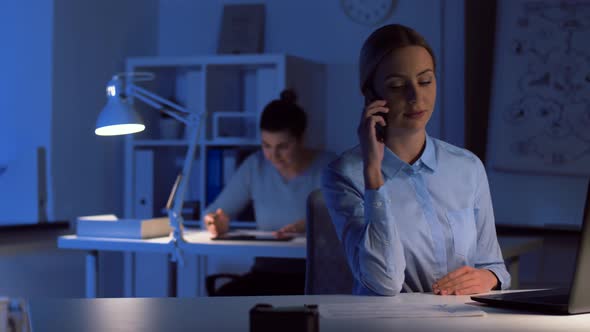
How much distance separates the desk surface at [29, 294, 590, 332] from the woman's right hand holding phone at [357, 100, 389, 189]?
283 mm

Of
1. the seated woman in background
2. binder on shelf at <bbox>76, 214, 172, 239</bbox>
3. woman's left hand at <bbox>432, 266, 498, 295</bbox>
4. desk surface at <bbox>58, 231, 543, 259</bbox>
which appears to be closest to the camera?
woman's left hand at <bbox>432, 266, 498, 295</bbox>

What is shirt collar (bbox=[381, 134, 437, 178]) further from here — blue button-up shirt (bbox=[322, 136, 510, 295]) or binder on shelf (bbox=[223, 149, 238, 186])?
binder on shelf (bbox=[223, 149, 238, 186])

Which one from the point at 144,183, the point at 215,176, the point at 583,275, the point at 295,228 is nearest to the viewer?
the point at 583,275

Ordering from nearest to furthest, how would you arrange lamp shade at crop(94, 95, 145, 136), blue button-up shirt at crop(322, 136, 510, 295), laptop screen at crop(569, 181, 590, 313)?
laptop screen at crop(569, 181, 590, 313)
blue button-up shirt at crop(322, 136, 510, 295)
lamp shade at crop(94, 95, 145, 136)

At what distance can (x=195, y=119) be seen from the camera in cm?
331

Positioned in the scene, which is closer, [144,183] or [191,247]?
[191,247]

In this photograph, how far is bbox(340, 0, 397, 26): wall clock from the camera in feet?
14.9

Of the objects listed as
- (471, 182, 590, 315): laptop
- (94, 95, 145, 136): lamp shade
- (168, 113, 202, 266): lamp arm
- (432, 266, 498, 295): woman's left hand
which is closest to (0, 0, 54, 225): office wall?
(168, 113, 202, 266): lamp arm

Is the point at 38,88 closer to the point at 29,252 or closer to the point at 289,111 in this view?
the point at 29,252

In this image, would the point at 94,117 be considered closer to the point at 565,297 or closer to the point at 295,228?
the point at 295,228

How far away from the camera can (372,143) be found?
5.87 feet

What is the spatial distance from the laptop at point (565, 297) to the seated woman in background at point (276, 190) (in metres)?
1.82

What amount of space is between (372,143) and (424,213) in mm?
203

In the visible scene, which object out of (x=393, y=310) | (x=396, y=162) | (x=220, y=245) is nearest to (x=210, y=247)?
(x=220, y=245)
